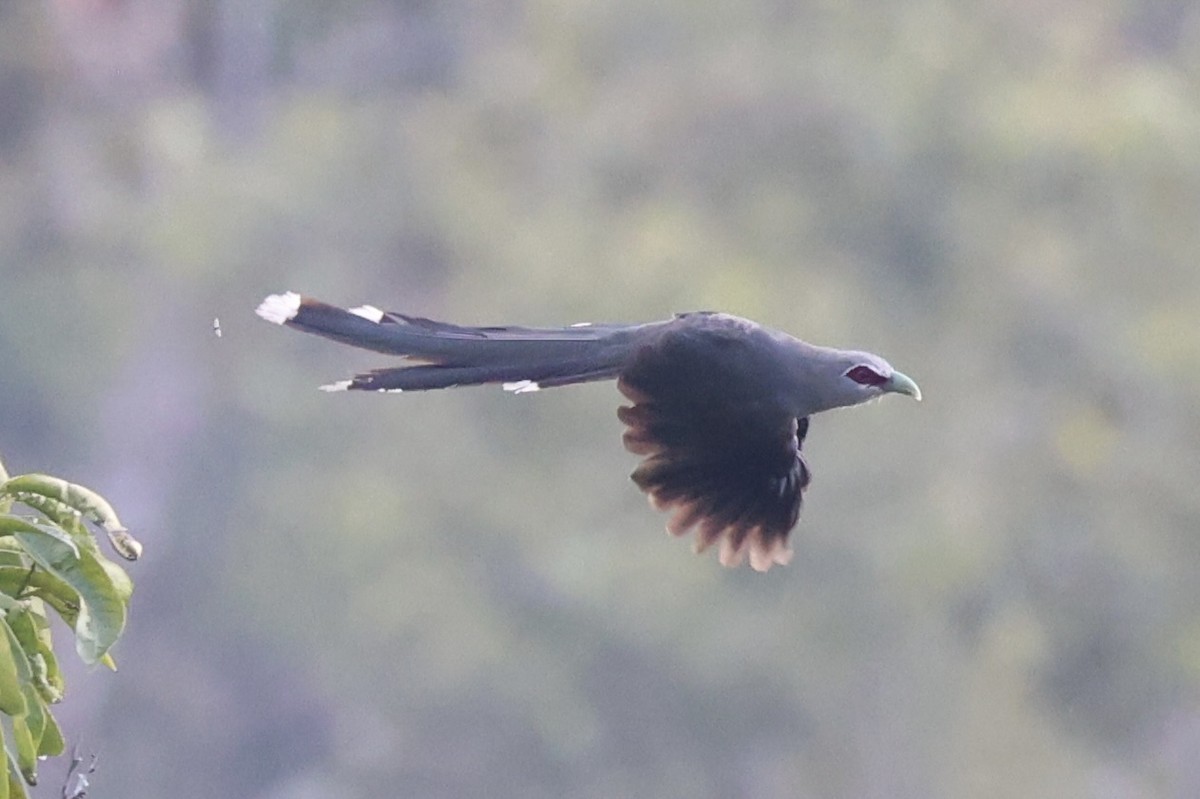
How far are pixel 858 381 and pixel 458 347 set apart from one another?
60cm

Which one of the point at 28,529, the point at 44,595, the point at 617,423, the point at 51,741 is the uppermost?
the point at 28,529

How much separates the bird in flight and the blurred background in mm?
5525

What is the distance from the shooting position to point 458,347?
3.11 meters

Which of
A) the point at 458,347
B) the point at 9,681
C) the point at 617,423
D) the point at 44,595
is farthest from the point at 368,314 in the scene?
the point at 617,423

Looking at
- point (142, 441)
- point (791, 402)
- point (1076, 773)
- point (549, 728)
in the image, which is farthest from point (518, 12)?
point (791, 402)

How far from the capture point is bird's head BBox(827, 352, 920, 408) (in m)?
3.03

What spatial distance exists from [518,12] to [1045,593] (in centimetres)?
422

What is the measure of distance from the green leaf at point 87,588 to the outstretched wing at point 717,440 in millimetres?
1335

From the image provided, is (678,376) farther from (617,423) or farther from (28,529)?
(617,423)

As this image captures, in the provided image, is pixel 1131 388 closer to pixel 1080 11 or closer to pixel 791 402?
pixel 1080 11

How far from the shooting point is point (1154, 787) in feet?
31.6

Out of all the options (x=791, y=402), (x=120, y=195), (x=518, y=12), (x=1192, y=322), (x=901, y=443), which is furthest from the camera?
(x=518, y=12)

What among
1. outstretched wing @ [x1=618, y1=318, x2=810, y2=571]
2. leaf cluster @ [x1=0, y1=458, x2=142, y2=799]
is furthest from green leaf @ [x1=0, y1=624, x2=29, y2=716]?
outstretched wing @ [x1=618, y1=318, x2=810, y2=571]

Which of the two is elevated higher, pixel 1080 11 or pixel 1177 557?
pixel 1080 11
